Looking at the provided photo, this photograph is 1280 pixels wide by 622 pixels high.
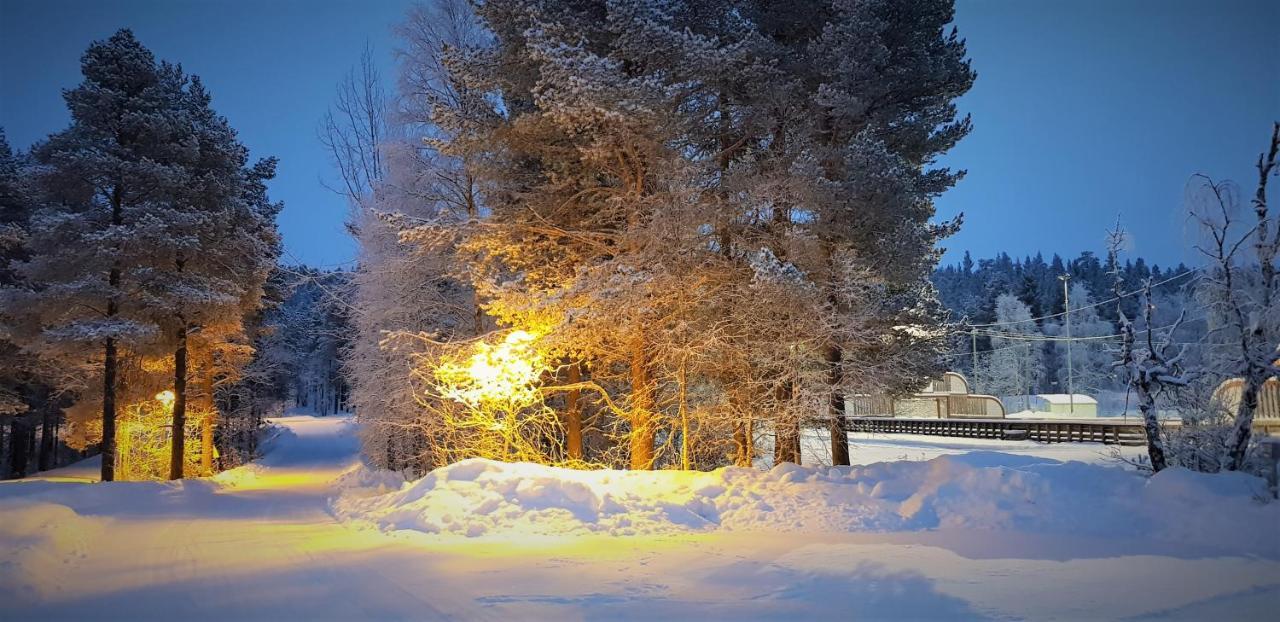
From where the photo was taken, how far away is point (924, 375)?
1436 centimetres

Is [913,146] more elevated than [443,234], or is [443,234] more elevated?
[913,146]

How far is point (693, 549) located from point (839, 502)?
3059 mm

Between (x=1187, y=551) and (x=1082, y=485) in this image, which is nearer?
(x=1187, y=551)

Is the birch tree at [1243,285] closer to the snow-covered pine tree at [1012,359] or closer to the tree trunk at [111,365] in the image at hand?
the tree trunk at [111,365]

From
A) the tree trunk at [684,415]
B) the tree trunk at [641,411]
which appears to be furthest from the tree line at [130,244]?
the tree trunk at [684,415]

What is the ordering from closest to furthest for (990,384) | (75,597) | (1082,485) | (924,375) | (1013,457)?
(75,597) → (1082,485) → (1013,457) → (924,375) → (990,384)

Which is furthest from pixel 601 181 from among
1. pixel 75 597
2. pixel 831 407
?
pixel 75 597

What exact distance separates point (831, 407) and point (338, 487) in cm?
1387

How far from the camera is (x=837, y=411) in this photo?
12930mm

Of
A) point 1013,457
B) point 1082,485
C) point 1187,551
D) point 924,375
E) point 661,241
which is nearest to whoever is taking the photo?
point 1187,551

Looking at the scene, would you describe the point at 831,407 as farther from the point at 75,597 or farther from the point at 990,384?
the point at 990,384

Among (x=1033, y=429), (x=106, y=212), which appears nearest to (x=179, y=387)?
(x=106, y=212)

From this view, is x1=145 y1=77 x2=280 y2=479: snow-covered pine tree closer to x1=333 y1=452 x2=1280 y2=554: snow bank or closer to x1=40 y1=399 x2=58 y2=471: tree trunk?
x1=333 y1=452 x2=1280 y2=554: snow bank

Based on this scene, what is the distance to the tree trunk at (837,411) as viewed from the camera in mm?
12664
